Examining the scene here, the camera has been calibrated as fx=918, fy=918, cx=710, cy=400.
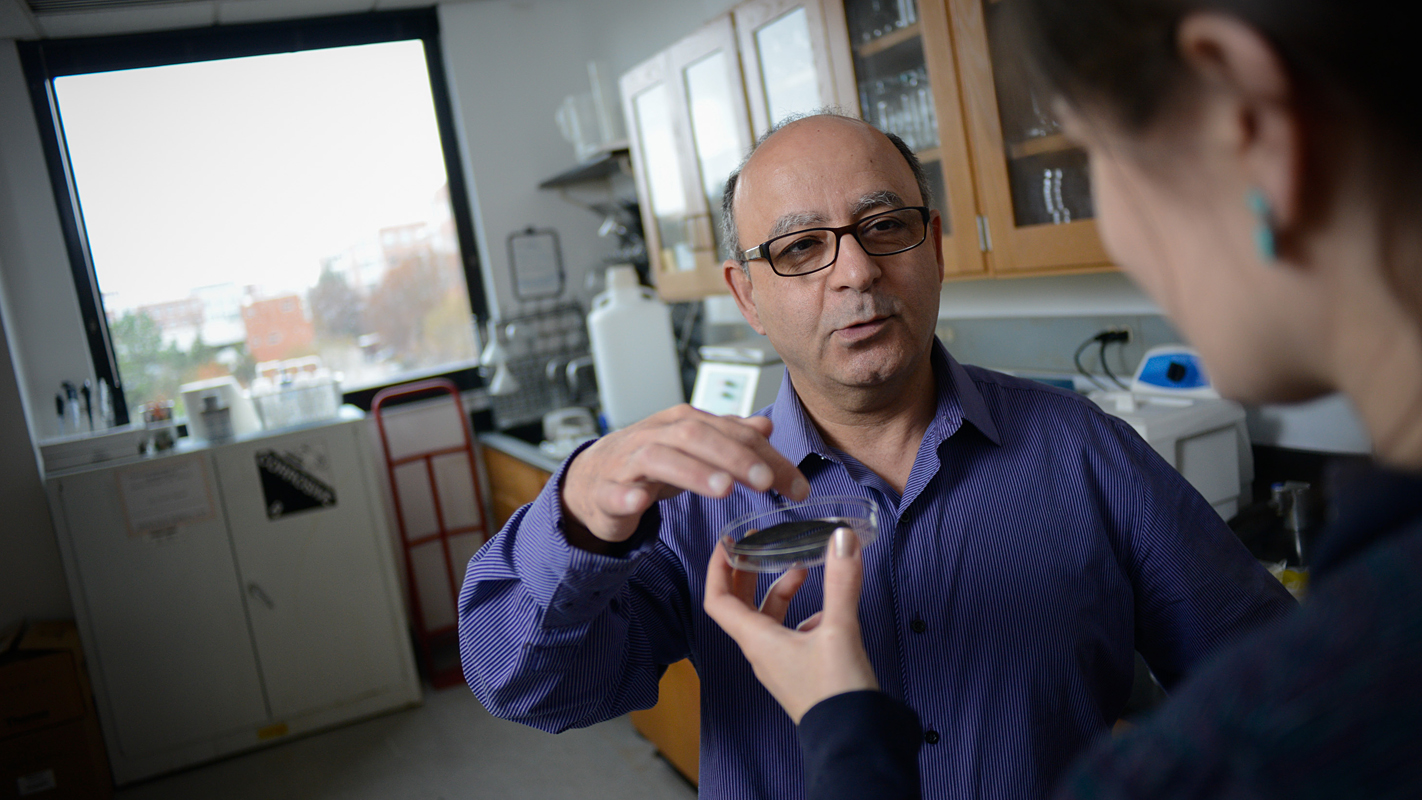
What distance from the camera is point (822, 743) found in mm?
635

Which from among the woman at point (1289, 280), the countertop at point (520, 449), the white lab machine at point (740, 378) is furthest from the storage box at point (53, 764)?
the woman at point (1289, 280)

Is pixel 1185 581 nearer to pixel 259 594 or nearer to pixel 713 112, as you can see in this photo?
pixel 713 112

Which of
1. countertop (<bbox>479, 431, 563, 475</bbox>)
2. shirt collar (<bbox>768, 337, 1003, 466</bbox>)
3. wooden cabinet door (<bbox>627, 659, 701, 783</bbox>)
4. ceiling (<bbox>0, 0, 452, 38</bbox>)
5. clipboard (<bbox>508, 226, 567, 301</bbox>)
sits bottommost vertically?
wooden cabinet door (<bbox>627, 659, 701, 783</bbox>)

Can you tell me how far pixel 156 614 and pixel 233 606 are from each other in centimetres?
24

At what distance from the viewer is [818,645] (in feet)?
2.25

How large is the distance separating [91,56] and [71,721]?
2497 millimetres

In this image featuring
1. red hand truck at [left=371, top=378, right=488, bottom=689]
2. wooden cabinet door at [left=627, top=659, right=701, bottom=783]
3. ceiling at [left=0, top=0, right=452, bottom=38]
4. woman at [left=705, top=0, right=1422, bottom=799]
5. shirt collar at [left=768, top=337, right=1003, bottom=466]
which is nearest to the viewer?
woman at [left=705, top=0, right=1422, bottom=799]

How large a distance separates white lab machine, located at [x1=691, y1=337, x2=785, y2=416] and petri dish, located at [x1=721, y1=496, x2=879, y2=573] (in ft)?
5.14

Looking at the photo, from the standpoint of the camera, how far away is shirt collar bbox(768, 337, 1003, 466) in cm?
117

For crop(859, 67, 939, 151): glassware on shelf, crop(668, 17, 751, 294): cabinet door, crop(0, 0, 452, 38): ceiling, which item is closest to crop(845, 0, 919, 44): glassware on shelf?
crop(859, 67, 939, 151): glassware on shelf

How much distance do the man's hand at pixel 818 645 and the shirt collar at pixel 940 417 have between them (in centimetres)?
40

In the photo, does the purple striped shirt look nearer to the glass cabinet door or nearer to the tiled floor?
the glass cabinet door

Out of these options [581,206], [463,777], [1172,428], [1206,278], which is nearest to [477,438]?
[581,206]

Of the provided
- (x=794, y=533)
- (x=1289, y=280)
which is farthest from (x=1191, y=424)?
(x=1289, y=280)
